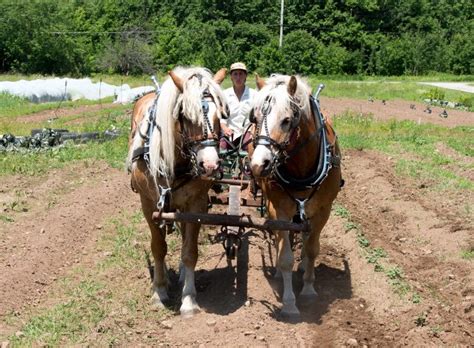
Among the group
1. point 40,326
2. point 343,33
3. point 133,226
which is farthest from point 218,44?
point 40,326

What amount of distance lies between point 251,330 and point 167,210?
1208mm

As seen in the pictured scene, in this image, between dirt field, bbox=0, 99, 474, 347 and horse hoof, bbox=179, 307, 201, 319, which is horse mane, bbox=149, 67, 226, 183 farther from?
dirt field, bbox=0, 99, 474, 347

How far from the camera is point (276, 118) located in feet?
15.7

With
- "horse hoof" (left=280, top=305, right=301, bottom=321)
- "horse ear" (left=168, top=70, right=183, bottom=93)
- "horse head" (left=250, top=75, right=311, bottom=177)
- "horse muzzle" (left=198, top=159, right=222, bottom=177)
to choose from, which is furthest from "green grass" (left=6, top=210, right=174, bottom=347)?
"horse ear" (left=168, top=70, right=183, bottom=93)

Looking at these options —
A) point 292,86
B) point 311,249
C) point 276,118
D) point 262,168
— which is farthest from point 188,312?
point 292,86

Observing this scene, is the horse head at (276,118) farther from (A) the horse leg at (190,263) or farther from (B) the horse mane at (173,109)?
(A) the horse leg at (190,263)

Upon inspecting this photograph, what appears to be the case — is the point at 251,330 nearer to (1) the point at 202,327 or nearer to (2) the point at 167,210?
(1) the point at 202,327

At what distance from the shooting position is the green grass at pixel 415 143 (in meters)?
10.0

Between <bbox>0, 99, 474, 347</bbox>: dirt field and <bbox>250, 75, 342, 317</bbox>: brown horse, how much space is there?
18.9 inches

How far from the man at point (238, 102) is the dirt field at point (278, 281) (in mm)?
1332

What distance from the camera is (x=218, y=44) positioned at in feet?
156

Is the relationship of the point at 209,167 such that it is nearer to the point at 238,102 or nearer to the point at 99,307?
the point at 99,307

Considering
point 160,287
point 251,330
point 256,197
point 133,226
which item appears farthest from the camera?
point 133,226

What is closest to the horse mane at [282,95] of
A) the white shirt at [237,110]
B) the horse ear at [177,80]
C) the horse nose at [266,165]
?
the horse nose at [266,165]
